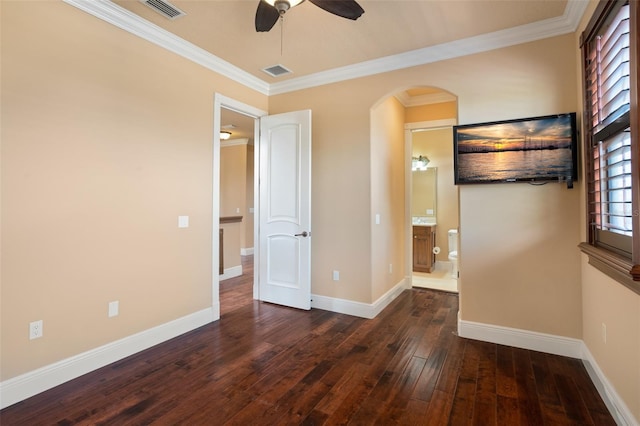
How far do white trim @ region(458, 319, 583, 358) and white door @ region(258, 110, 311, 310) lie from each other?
5.75 feet

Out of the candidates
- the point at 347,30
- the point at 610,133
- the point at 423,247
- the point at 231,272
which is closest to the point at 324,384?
the point at 610,133

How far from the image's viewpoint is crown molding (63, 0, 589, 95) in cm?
254

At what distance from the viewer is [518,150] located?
2.86 meters

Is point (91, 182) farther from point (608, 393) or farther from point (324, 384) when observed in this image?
point (608, 393)

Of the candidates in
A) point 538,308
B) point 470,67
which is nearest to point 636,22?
point 470,67

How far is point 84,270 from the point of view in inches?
96.3

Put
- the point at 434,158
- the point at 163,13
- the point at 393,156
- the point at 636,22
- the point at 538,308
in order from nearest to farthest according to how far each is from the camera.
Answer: the point at 636,22 < the point at 163,13 < the point at 538,308 < the point at 393,156 < the point at 434,158

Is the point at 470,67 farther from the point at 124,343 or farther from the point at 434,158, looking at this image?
the point at 124,343

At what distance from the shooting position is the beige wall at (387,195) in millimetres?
3760

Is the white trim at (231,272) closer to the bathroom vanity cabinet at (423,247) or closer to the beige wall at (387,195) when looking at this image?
the beige wall at (387,195)

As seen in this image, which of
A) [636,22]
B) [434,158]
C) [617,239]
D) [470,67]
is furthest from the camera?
[434,158]

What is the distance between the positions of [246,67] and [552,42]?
2.97 m

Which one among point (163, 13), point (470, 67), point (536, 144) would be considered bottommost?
point (536, 144)

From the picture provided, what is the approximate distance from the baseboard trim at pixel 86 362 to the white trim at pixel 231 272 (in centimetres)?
216
